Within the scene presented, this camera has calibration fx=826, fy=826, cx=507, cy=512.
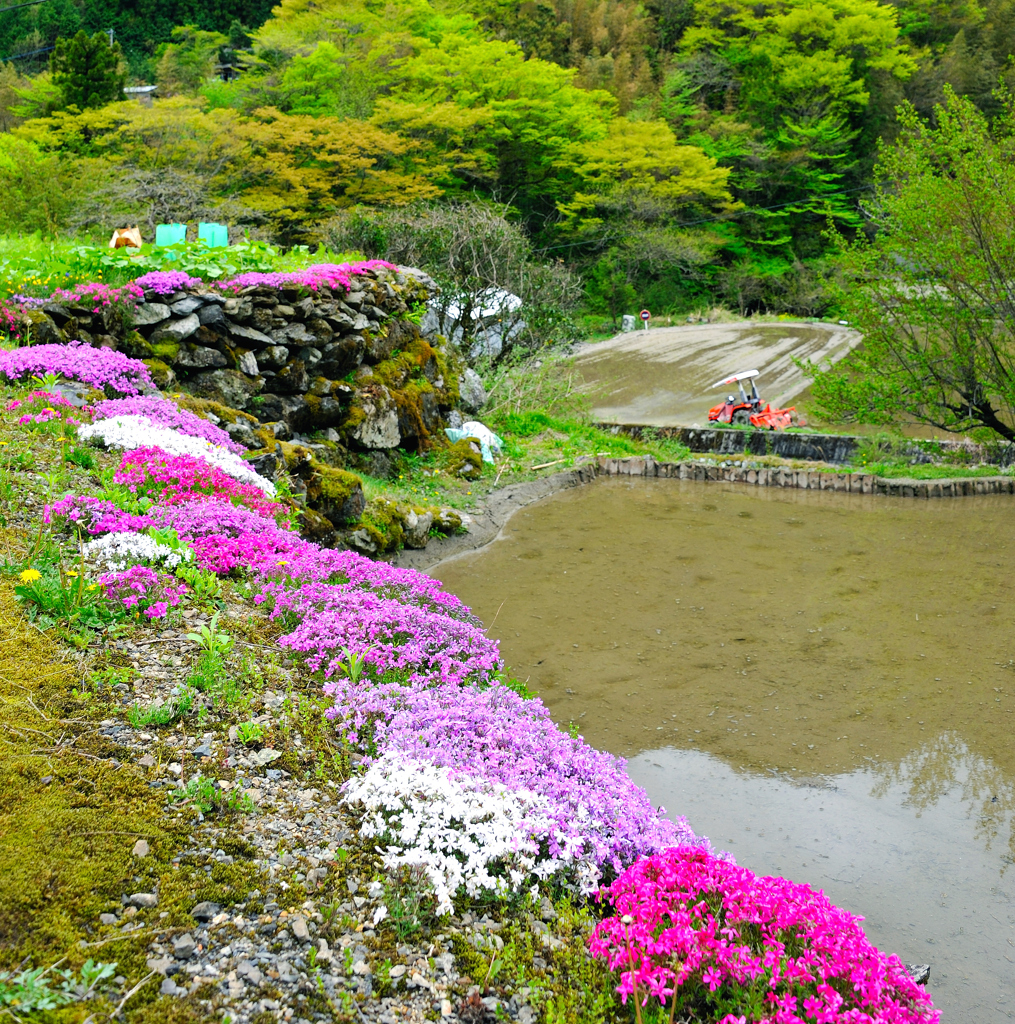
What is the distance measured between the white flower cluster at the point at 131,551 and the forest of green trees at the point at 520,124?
1340cm

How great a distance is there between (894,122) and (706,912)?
42839 mm

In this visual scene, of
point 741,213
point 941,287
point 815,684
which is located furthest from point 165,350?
point 741,213

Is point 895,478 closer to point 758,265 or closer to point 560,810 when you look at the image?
point 560,810

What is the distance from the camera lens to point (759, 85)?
129ft

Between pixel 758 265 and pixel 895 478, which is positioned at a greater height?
pixel 758 265

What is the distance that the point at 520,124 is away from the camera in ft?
104

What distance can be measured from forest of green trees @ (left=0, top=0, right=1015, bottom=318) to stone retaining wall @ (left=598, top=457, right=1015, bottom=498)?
19.4 ft

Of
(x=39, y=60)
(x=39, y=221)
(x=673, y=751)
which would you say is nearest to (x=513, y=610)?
(x=673, y=751)

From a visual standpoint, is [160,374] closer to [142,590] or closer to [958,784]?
[142,590]

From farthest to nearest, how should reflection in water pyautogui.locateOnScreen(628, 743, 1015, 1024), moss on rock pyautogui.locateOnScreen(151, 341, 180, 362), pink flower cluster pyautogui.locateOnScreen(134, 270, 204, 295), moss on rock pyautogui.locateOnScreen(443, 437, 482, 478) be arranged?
moss on rock pyautogui.locateOnScreen(443, 437, 482, 478) < pink flower cluster pyautogui.locateOnScreen(134, 270, 204, 295) < moss on rock pyautogui.locateOnScreen(151, 341, 180, 362) < reflection in water pyautogui.locateOnScreen(628, 743, 1015, 1024)

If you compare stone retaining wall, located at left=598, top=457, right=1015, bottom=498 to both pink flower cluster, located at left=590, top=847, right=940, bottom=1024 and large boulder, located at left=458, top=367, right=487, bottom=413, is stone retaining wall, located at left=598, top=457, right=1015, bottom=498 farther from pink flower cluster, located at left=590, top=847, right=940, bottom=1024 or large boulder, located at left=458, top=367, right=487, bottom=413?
pink flower cluster, located at left=590, top=847, right=940, bottom=1024

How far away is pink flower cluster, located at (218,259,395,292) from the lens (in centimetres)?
1024

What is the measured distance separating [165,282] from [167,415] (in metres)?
2.99

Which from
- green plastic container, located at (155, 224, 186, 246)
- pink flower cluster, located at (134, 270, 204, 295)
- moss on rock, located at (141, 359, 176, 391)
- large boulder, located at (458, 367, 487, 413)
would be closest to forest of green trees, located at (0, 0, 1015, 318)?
large boulder, located at (458, 367, 487, 413)
